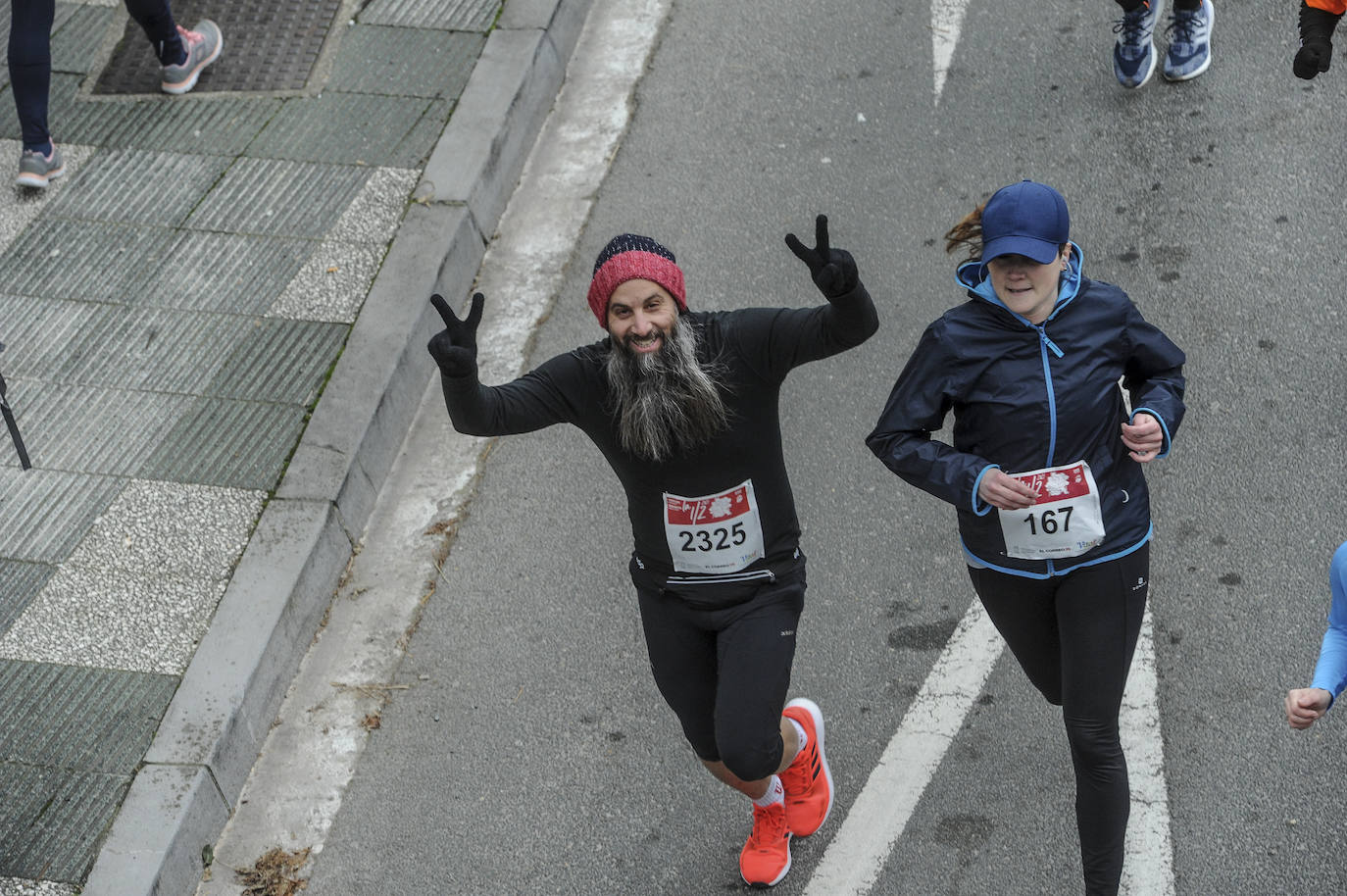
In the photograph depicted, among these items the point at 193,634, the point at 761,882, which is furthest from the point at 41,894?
the point at 761,882

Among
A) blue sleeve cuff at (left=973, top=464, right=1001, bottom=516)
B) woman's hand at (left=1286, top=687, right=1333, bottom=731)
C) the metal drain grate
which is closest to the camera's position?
woman's hand at (left=1286, top=687, right=1333, bottom=731)

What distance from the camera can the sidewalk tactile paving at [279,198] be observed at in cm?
727

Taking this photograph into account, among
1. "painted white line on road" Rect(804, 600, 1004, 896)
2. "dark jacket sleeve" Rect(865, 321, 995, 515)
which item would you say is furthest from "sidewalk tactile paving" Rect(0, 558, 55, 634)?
"dark jacket sleeve" Rect(865, 321, 995, 515)

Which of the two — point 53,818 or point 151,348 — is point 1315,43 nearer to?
point 151,348

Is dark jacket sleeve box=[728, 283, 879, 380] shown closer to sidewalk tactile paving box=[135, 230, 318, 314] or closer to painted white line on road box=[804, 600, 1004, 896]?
painted white line on road box=[804, 600, 1004, 896]

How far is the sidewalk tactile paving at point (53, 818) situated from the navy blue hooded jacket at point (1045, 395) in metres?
2.90

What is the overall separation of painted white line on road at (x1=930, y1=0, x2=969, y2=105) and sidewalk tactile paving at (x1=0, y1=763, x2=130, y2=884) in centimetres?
519

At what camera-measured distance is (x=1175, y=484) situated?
568cm

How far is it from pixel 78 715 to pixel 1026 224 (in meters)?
3.65

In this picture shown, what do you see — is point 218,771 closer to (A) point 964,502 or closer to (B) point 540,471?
(B) point 540,471

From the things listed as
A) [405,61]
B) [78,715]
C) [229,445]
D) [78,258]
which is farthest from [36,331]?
[405,61]

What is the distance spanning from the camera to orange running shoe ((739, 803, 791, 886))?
466 cm

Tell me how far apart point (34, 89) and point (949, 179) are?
4.48 metres

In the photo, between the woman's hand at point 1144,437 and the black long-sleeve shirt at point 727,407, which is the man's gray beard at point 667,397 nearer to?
the black long-sleeve shirt at point 727,407
